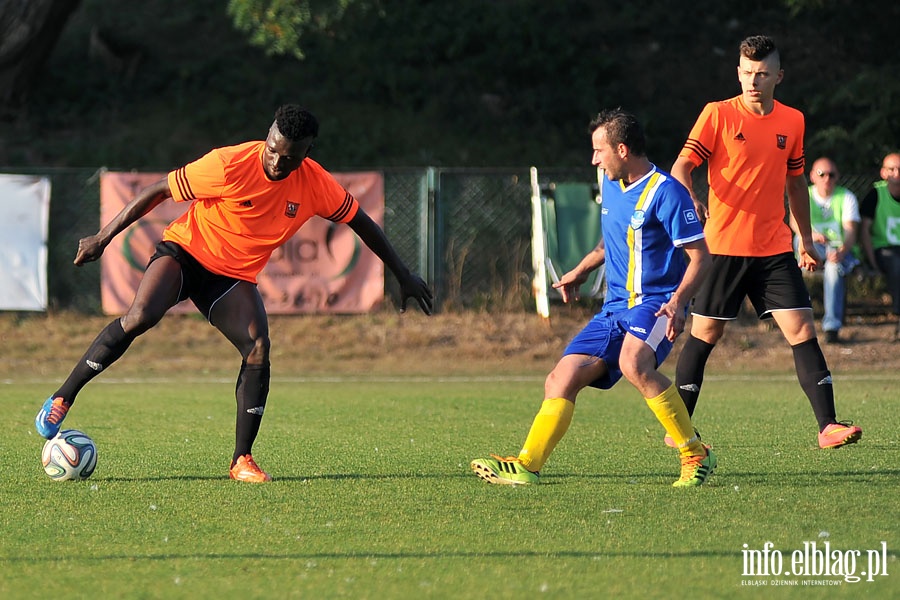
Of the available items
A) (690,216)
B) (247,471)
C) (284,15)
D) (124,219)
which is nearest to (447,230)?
(284,15)

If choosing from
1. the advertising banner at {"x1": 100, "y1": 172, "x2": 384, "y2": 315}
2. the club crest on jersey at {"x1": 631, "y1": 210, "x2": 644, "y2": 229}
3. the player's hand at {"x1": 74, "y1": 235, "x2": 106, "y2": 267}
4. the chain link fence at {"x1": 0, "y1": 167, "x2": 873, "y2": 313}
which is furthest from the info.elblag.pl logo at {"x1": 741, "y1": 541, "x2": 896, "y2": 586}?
the chain link fence at {"x1": 0, "y1": 167, "x2": 873, "y2": 313}

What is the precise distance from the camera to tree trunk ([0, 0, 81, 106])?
20312 millimetres

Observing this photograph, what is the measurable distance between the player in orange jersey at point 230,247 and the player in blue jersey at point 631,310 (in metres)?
1.33

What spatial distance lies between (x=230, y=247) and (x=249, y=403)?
2.93 feet

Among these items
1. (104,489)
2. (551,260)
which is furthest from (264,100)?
(104,489)

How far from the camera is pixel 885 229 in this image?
51.3 ft

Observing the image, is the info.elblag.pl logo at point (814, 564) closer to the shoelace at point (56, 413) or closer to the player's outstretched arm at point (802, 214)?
the player's outstretched arm at point (802, 214)

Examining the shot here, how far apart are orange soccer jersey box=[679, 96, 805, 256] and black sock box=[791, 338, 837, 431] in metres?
0.64

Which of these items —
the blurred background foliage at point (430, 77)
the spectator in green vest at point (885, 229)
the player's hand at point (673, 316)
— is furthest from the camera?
the blurred background foliage at point (430, 77)

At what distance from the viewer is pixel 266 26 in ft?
60.0

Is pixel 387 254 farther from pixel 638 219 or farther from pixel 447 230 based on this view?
pixel 447 230

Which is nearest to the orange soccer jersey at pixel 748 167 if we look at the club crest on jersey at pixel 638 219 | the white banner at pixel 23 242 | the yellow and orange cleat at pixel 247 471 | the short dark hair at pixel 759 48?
the short dark hair at pixel 759 48

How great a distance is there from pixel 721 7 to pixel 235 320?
20.0m

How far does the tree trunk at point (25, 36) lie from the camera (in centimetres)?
2031
